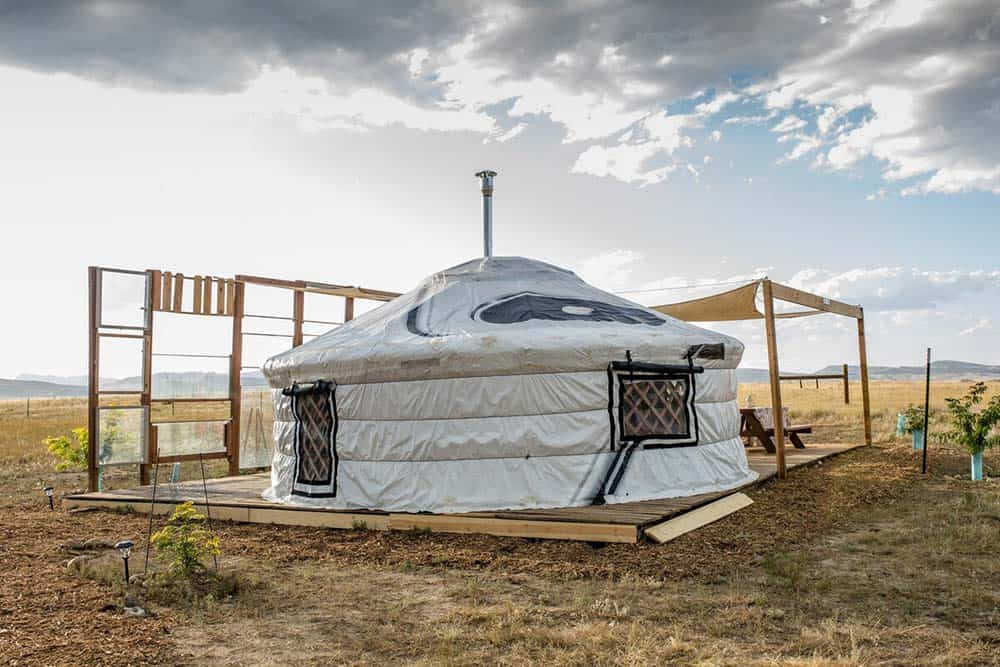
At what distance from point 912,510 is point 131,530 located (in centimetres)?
562

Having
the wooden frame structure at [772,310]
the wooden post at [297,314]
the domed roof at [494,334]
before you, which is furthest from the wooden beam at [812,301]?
the wooden post at [297,314]

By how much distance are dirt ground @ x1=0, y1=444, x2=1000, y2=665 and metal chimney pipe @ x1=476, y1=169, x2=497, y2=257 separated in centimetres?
340

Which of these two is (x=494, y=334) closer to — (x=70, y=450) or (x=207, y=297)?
(x=207, y=297)

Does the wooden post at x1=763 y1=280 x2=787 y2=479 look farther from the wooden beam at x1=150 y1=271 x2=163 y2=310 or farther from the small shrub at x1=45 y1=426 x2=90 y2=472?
the small shrub at x1=45 y1=426 x2=90 y2=472

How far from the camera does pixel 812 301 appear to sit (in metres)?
8.54

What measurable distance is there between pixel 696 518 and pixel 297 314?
17.9 feet

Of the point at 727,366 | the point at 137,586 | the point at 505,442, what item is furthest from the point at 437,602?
the point at 727,366

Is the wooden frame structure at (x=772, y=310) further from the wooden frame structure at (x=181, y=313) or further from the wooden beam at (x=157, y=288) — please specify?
the wooden beam at (x=157, y=288)

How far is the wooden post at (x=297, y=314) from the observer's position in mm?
9180

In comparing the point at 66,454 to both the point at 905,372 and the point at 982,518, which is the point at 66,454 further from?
the point at 905,372

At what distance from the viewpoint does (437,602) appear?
3.84 m

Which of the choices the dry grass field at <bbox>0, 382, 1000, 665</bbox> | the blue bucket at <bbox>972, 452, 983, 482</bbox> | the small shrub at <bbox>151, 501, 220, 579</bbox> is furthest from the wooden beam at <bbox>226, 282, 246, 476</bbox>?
the blue bucket at <bbox>972, 452, 983, 482</bbox>

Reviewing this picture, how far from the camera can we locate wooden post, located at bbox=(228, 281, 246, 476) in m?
8.55

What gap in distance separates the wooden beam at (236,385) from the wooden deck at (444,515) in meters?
1.16
